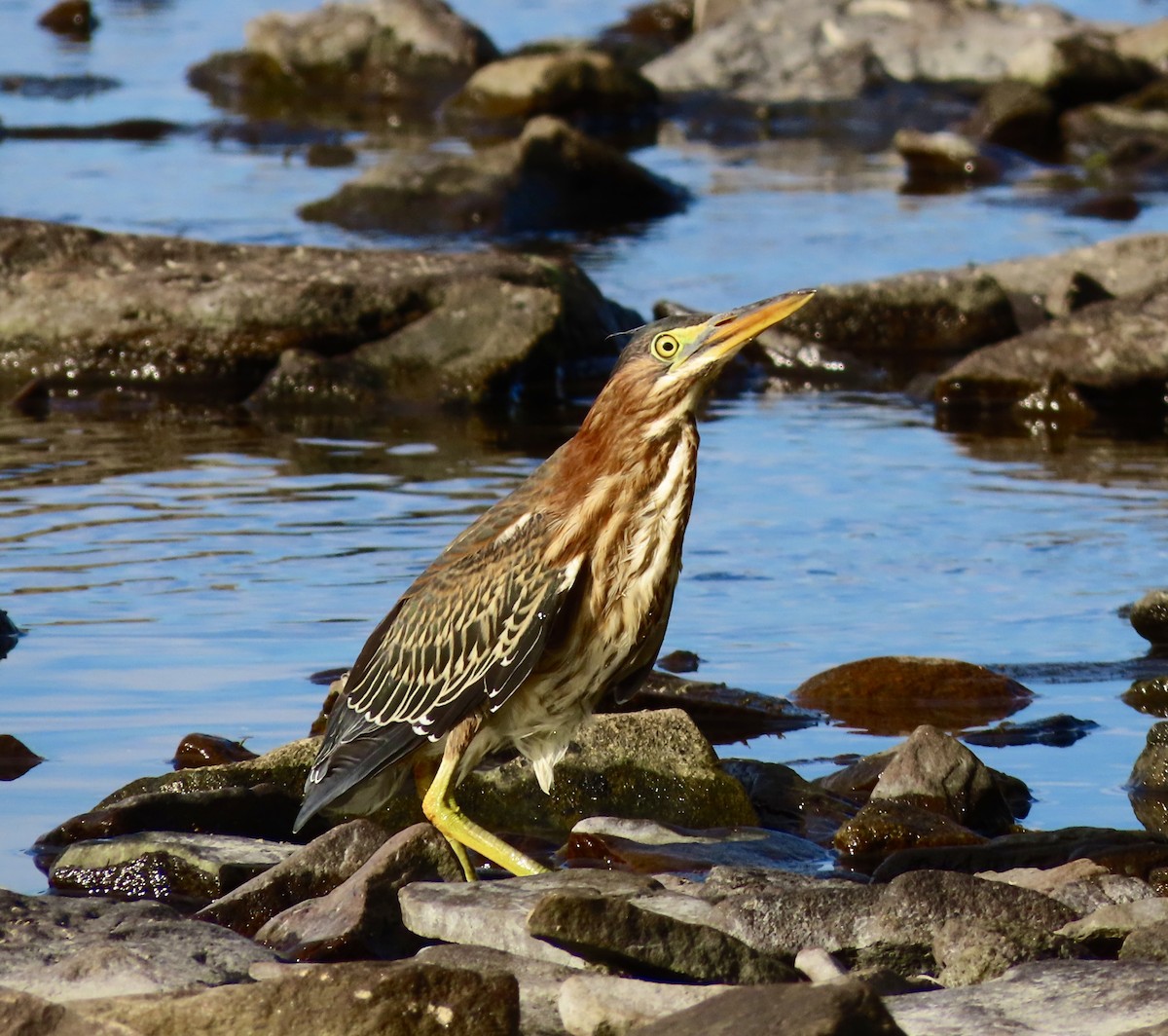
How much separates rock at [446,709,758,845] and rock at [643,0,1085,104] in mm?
21883

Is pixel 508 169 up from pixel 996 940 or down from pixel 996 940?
up

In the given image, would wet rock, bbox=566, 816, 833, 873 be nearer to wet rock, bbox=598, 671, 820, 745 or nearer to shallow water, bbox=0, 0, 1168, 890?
shallow water, bbox=0, 0, 1168, 890

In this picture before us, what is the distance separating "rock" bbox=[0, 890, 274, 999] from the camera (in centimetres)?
498

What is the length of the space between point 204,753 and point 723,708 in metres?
1.84

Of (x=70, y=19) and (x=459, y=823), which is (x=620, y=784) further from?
(x=70, y=19)

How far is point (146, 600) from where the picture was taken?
9.37m

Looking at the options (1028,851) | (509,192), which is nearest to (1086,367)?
(509,192)

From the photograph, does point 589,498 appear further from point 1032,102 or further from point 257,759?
point 1032,102

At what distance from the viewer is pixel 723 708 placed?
796cm

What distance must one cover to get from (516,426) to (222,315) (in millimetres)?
2169

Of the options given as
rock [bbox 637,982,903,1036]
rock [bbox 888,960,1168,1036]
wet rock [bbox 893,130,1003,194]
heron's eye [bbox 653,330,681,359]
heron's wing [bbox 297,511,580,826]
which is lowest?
rock [bbox 888,960,1168,1036]

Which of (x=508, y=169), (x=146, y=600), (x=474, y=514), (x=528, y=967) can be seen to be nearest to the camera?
(x=528, y=967)

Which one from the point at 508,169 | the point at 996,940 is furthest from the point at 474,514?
the point at 508,169

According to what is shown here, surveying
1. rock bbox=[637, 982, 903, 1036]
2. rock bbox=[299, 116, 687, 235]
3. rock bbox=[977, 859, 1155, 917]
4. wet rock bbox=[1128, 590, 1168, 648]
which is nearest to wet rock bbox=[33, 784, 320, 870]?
rock bbox=[977, 859, 1155, 917]
